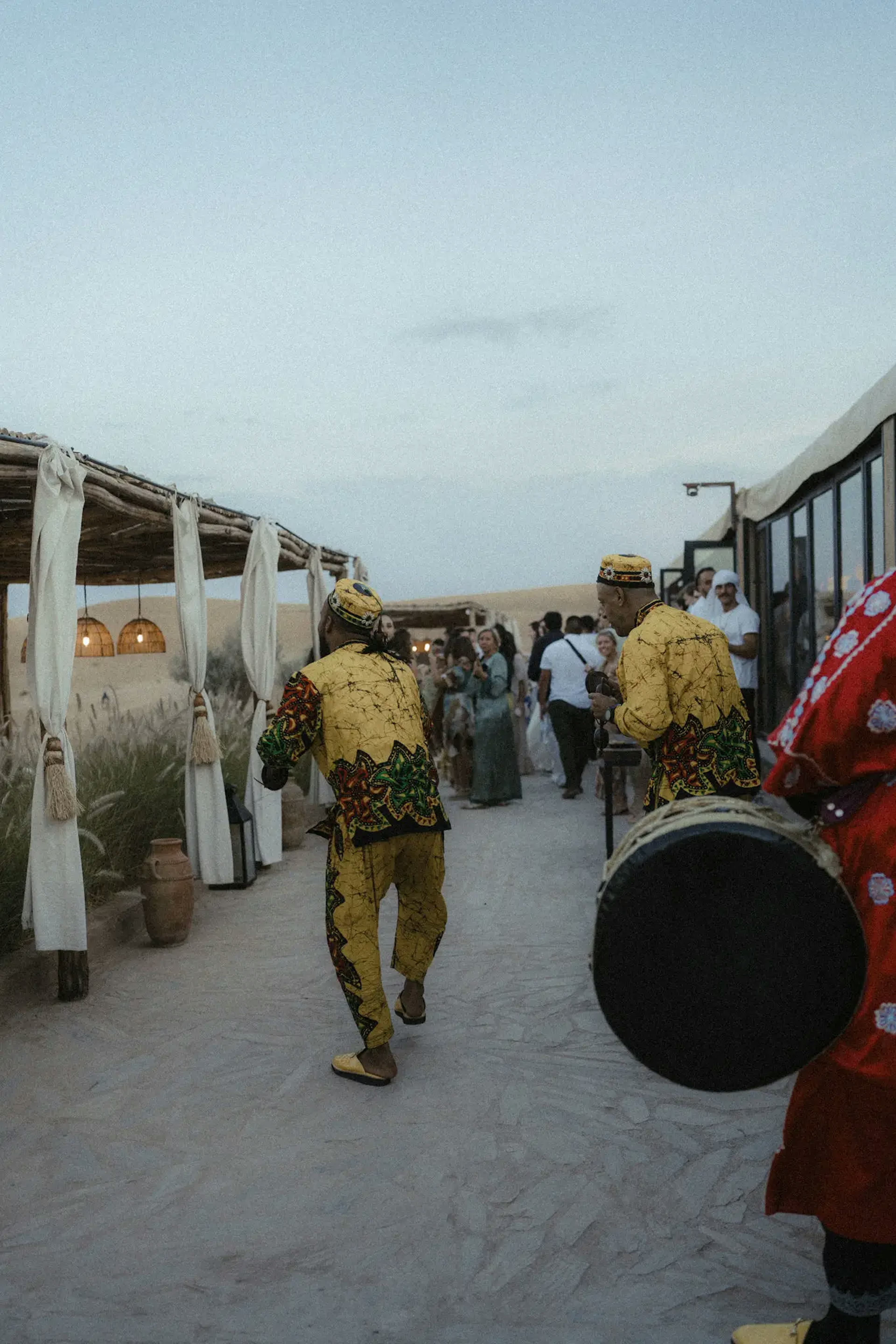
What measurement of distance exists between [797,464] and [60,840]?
661 centimetres

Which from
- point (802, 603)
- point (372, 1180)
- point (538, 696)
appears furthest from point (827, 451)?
point (372, 1180)

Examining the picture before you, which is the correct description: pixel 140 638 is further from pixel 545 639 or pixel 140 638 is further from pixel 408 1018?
pixel 408 1018

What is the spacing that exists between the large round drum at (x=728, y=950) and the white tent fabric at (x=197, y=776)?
202 inches

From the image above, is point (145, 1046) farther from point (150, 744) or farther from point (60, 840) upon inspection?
point (150, 744)

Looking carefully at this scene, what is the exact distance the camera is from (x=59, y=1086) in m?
4.07

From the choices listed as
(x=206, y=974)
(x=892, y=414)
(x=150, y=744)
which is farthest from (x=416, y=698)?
(x=150, y=744)

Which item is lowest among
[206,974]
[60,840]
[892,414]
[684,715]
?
[206,974]

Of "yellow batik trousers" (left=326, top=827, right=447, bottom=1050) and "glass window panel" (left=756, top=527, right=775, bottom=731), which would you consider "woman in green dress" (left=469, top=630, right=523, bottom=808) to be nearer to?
"glass window panel" (left=756, top=527, right=775, bottom=731)

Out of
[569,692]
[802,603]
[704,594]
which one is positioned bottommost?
[569,692]

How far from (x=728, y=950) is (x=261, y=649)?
673 cm

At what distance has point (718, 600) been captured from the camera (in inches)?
383

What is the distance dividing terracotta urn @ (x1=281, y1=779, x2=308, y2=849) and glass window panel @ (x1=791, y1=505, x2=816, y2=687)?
4.74 metres

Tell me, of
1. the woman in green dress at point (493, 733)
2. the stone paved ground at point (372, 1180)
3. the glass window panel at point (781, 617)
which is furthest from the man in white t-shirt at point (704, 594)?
the stone paved ground at point (372, 1180)

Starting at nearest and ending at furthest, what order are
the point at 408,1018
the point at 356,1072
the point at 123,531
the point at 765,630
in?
the point at 356,1072, the point at 408,1018, the point at 123,531, the point at 765,630
